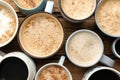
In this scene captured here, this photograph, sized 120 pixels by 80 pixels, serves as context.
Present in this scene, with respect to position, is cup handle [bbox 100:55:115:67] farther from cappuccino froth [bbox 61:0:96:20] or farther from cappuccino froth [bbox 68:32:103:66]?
cappuccino froth [bbox 61:0:96:20]

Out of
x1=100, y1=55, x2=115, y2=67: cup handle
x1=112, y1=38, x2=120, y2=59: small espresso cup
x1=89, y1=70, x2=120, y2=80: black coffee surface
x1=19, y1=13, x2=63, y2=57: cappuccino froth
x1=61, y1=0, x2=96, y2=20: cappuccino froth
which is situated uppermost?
x1=61, y1=0, x2=96, y2=20: cappuccino froth

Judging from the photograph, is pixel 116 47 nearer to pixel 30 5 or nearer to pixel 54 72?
pixel 54 72

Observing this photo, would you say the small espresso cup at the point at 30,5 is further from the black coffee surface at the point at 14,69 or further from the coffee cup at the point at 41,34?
the black coffee surface at the point at 14,69

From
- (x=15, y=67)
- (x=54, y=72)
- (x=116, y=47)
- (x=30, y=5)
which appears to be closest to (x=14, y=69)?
(x=15, y=67)

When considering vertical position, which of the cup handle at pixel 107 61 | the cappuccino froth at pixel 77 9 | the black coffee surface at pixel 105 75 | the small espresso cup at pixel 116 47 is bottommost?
the black coffee surface at pixel 105 75

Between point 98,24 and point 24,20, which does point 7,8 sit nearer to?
point 24,20

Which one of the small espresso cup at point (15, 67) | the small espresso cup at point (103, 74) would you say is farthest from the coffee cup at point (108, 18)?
the small espresso cup at point (15, 67)

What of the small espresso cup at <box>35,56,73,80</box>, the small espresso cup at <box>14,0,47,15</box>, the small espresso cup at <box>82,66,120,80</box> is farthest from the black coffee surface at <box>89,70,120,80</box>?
the small espresso cup at <box>14,0,47,15</box>
